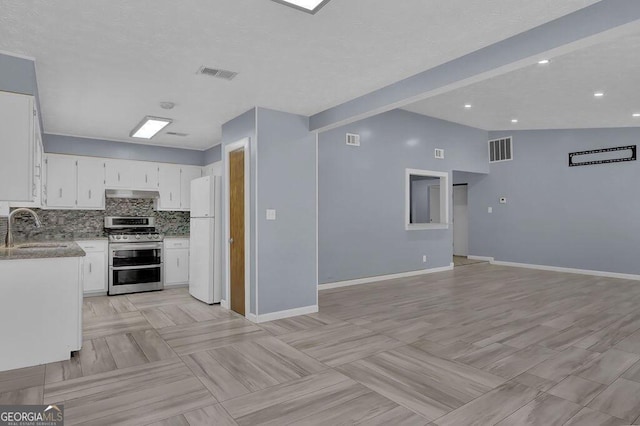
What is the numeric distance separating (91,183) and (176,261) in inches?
75.6

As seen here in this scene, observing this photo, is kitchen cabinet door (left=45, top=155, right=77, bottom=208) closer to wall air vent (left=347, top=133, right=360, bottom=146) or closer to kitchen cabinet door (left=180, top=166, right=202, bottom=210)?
kitchen cabinet door (left=180, top=166, right=202, bottom=210)

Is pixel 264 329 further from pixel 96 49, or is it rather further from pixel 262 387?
pixel 96 49

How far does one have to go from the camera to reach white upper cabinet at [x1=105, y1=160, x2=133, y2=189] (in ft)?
20.7

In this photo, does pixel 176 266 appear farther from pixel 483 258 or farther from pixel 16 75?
pixel 483 258

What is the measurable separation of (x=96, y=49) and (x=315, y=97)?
211 cm

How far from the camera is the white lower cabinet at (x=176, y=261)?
6.52 meters

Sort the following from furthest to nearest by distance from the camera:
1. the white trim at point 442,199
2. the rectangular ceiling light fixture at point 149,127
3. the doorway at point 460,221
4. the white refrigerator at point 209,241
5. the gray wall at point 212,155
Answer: the doorway at point 460,221 < the white trim at point 442,199 < the gray wall at point 212,155 < the white refrigerator at point 209,241 < the rectangular ceiling light fixture at point 149,127

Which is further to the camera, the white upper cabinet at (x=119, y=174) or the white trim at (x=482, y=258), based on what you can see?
the white trim at (x=482, y=258)

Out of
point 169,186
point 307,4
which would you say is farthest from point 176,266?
point 307,4

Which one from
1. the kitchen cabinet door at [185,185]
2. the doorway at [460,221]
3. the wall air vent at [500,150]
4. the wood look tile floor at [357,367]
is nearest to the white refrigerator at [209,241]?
the wood look tile floor at [357,367]

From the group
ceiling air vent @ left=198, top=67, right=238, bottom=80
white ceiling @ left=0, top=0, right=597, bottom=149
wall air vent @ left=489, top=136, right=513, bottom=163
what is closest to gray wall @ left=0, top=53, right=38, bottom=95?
white ceiling @ left=0, top=0, right=597, bottom=149

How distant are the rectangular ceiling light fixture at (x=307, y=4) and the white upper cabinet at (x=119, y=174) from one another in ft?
17.5

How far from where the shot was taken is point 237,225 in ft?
16.0

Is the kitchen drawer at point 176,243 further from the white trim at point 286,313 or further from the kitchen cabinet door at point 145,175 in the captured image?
the white trim at point 286,313
